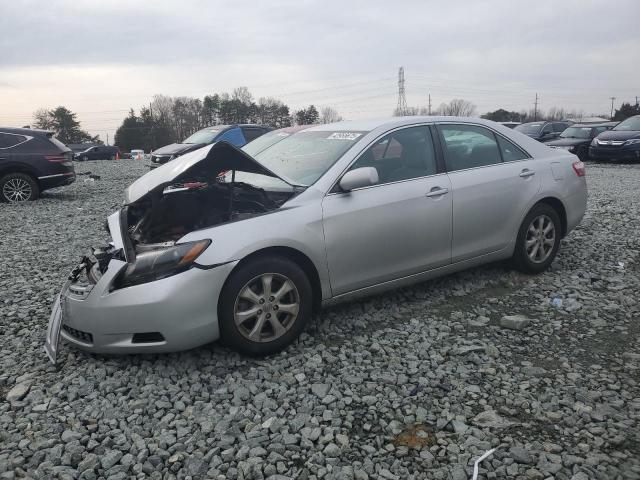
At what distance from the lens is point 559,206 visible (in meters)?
5.09

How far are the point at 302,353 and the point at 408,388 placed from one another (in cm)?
82

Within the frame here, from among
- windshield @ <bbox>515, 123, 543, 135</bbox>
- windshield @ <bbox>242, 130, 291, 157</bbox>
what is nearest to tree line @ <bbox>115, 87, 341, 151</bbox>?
windshield @ <bbox>515, 123, 543, 135</bbox>

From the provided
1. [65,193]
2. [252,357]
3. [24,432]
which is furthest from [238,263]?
[65,193]

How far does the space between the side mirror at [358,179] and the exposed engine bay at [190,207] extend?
0.41 m

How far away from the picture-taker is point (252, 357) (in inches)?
137

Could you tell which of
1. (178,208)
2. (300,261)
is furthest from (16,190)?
(300,261)

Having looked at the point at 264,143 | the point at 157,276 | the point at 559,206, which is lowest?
the point at 559,206

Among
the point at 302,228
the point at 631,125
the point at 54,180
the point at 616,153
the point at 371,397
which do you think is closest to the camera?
the point at 371,397

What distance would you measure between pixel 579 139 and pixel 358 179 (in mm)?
18136

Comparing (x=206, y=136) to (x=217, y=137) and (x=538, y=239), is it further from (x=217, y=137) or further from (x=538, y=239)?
(x=538, y=239)

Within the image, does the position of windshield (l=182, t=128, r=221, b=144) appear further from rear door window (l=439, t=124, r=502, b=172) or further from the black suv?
rear door window (l=439, t=124, r=502, b=172)

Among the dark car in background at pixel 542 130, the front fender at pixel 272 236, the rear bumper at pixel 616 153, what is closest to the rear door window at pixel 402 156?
the front fender at pixel 272 236

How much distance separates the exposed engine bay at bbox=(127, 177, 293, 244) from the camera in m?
3.87

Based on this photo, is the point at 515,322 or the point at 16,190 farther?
the point at 16,190
